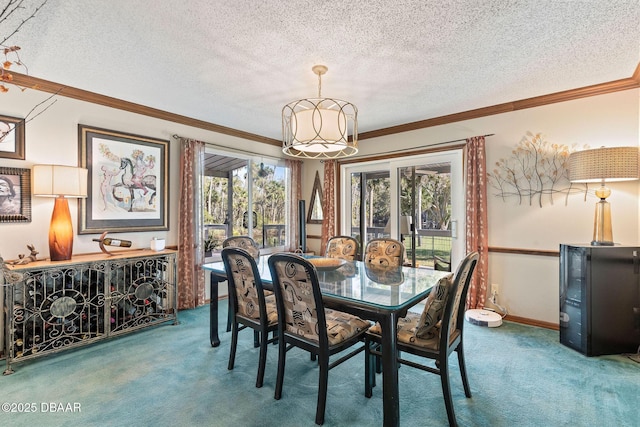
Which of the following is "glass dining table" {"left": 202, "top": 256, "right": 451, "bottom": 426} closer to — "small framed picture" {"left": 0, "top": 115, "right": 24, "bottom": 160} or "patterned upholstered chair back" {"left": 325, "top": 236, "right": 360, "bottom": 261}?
"patterned upholstered chair back" {"left": 325, "top": 236, "right": 360, "bottom": 261}

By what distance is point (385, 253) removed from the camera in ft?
10.9

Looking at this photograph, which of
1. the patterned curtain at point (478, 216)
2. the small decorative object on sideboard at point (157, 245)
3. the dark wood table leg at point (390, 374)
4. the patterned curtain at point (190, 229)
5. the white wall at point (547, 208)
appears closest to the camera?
the dark wood table leg at point (390, 374)

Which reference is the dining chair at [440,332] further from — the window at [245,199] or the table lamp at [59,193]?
the window at [245,199]

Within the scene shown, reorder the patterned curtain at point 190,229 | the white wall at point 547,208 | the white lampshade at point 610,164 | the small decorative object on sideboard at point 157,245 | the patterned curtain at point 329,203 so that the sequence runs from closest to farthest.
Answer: the white lampshade at point 610,164, the white wall at point 547,208, the small decorative object on sideboard at point 157,245, the patterned curtain at point 190,229, the patterned curtain at point 329,203

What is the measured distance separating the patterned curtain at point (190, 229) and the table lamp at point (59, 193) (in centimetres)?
120

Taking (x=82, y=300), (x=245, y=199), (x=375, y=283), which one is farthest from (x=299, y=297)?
(x=245, y=199)

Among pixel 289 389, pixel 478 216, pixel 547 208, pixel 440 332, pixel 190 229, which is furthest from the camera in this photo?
pixel 190 229

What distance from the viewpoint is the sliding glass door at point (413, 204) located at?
4.18m

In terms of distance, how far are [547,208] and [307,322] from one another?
117 inches

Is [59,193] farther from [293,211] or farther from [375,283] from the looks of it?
[293,211]

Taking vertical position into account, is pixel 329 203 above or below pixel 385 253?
above

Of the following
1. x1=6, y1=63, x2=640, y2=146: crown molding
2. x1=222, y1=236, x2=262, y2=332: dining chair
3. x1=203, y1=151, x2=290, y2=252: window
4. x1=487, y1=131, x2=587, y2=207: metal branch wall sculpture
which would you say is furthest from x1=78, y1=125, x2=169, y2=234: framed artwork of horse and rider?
x1=487, y1=131, x2=587, y2=207: metal branch wall sculpture

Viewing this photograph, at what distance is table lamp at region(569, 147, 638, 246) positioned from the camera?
9.02 ft


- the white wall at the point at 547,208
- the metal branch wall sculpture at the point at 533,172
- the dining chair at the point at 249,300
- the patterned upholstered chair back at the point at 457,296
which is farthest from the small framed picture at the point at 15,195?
the metal branch wall sculpture at the point at 533,172
